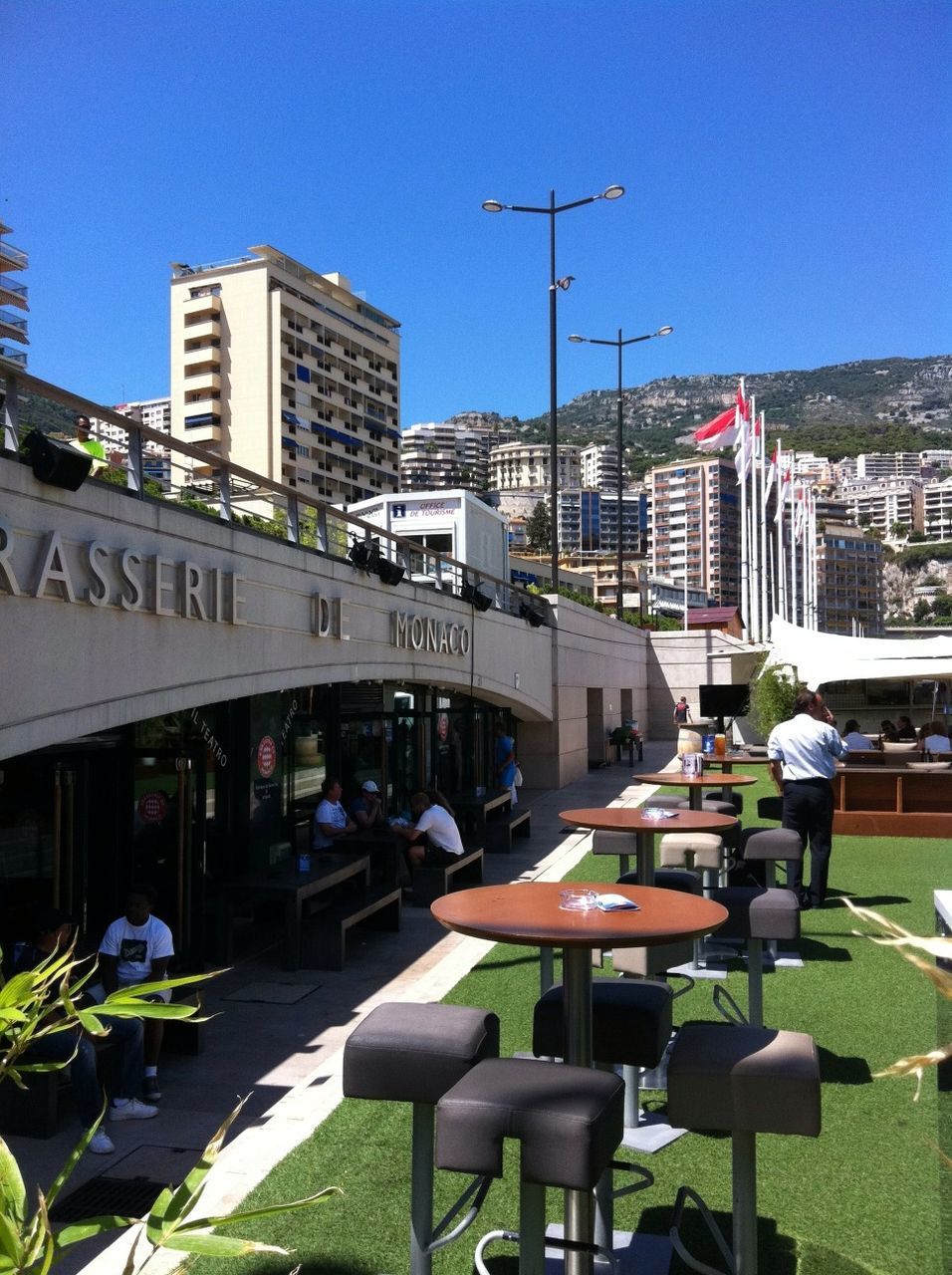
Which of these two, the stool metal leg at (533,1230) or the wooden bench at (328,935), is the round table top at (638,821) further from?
the stool metal leg at (533,1230)

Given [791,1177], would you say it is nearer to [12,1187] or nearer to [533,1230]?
[533,1230]

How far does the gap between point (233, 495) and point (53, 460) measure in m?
3.45

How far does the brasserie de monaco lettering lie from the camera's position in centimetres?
642

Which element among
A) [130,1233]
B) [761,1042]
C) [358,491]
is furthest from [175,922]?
[358,491]

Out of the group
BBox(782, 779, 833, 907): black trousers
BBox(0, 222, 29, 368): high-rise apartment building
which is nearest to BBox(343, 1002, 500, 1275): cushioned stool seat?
BBox(782, 779, 833, 907): black trousers

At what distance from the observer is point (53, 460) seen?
6508 mm

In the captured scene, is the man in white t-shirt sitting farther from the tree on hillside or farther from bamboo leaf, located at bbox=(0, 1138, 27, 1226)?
the tree on hillside

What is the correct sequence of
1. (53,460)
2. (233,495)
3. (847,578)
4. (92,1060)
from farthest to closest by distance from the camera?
(847,578) → (233,495) → (53,460) → (92,1060)

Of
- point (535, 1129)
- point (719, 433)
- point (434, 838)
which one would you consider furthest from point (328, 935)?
point (719, 433)

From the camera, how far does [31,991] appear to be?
1.59m

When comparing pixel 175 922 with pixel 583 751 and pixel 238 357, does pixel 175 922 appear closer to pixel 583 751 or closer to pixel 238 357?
pixel 583 751

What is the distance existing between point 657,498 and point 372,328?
86.0 m

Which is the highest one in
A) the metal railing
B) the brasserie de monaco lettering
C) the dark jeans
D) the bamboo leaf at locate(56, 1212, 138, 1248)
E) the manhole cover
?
the metal railing

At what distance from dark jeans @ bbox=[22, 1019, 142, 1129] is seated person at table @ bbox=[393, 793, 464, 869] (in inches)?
235
